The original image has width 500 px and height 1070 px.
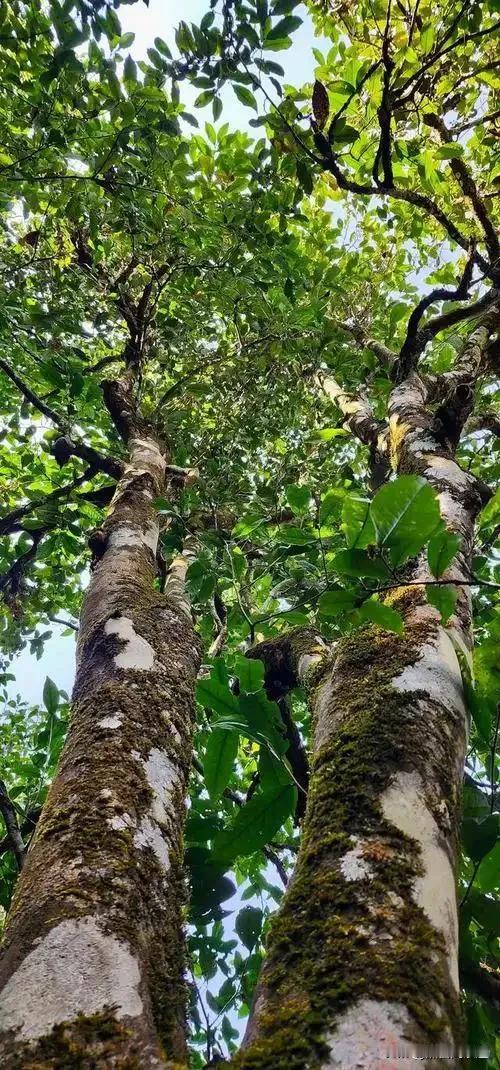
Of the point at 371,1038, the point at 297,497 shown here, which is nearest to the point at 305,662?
the point at 297,497

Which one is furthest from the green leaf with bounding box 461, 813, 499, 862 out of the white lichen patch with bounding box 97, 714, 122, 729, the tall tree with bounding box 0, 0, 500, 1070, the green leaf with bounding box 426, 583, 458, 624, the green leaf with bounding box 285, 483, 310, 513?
the green leaf with bounding box 285, 483, 310, 513

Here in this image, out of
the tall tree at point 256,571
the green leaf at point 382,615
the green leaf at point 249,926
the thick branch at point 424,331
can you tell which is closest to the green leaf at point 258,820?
the tall tree at point 256,571

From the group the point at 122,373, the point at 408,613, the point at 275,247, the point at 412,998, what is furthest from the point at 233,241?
the point at 412,998

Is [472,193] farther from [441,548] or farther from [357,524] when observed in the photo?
[441,548]

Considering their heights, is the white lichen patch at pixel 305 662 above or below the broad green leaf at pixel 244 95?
below

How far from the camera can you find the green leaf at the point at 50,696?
2.78 metres

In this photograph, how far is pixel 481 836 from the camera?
1.48 m

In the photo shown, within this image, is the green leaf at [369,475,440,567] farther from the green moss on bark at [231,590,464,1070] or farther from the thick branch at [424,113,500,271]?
the thick branch at [424,113,500,271]

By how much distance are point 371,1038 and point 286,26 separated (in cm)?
317

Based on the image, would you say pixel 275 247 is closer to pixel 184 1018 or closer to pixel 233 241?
pixel 233 241

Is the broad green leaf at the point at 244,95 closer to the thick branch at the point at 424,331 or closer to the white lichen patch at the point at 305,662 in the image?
the thick branch at the point at 424,331

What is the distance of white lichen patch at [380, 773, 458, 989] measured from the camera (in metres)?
0.92

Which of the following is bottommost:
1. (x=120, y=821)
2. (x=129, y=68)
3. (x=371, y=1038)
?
(x=371, y=1038)

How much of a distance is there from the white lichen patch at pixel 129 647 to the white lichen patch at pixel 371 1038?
1354 millimetres
